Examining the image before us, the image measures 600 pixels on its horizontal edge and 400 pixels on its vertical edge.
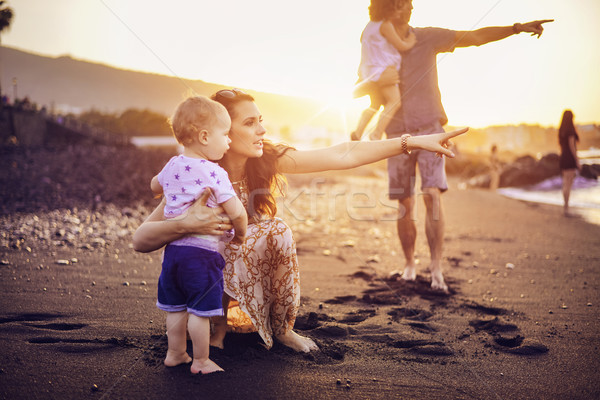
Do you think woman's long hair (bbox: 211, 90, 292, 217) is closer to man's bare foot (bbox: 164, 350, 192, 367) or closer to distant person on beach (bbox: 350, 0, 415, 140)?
man's bare foot (bbox: 164, 350, 192, 367)

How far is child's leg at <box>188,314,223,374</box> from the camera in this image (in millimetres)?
1955

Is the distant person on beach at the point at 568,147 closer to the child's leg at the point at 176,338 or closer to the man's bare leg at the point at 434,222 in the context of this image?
the man's bare leg at the point at 434,222

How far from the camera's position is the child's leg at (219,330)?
91.6 inches

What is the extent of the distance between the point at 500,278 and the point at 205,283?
3.34 m

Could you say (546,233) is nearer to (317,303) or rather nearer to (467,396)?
(317,303)

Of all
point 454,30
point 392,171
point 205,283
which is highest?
point 454,30

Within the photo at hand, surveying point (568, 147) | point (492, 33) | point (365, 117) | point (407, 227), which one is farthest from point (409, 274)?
point (568, 147)

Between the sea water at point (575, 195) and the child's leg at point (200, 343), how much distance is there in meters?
8.06

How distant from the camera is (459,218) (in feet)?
28.4

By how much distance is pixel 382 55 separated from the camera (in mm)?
3949

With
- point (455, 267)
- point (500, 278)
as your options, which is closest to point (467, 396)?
point (500, 278)

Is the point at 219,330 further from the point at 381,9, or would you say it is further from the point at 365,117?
the point at 381,9

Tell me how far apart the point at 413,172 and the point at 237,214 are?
2620mm

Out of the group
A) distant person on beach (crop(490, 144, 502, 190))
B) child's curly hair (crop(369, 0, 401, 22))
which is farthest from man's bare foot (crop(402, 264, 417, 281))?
distant person on beach (crop(490, 144, 502, 190))
